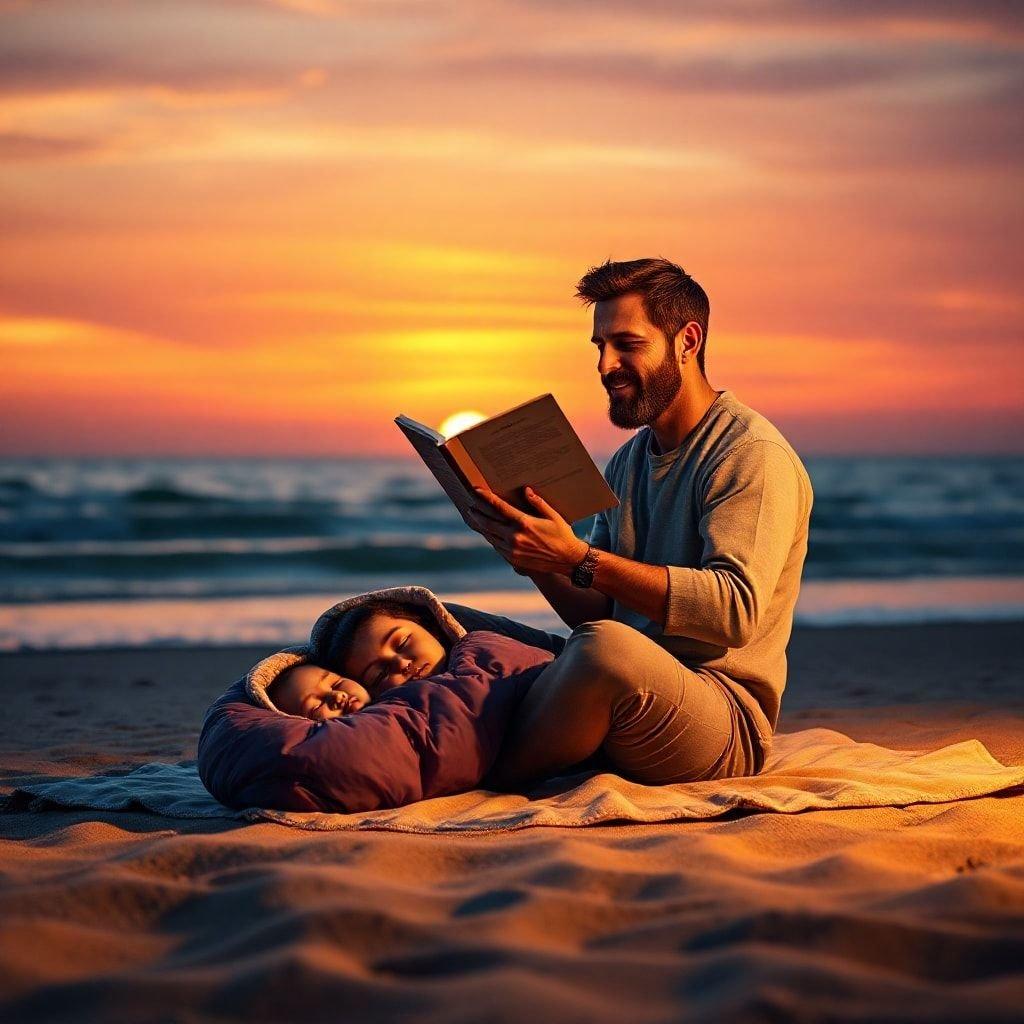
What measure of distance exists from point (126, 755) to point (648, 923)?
A: 9.09 feet

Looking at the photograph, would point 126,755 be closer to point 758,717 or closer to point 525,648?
point 525,648

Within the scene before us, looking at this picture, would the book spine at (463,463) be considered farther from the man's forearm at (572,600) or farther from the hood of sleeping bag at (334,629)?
the man's forearm at (572,600)

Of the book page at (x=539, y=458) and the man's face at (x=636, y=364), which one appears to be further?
the man's face at (x=636, y=364)

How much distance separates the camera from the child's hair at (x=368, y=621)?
3.78 m

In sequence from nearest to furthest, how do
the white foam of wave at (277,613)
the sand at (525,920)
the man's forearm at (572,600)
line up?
1. the sand at (525,920)
2. the man's forearm at (572,600)
3. the white foam of wave at (277,613)

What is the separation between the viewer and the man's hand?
335 cm

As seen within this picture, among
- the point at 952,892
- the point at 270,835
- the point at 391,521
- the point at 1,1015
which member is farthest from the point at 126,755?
the point at 391,521

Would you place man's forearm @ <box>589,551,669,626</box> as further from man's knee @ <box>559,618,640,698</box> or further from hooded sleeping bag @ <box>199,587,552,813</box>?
hooded sleeping bag @ <box>199,587,552,813</box>

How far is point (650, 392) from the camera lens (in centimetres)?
373

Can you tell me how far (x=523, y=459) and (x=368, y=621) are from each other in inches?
30.5

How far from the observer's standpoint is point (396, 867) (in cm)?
276

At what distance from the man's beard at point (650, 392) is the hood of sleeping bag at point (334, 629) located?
0.76 metres

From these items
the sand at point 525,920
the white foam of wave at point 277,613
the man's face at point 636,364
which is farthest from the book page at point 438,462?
the white foam of wave at point 277,613

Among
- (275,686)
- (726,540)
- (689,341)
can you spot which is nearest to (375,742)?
(275,686)
